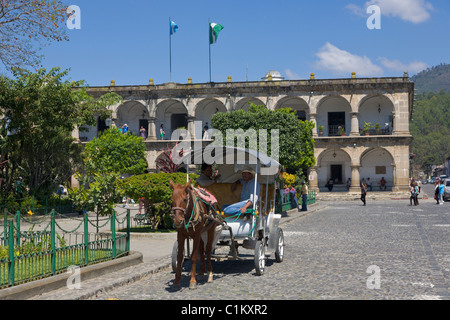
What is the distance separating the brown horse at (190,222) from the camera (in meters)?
6.77

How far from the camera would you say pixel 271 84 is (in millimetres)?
39562

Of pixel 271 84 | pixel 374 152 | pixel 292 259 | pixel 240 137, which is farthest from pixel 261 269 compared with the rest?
pixel 374 152

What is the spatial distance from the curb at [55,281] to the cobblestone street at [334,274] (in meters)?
0.65

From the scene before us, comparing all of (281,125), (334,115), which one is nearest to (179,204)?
(281,125)

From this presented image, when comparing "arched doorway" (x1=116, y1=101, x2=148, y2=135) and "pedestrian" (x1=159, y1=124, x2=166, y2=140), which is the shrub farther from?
"arched doorway" (x1=116, y1=101, x2=148, y2=135)

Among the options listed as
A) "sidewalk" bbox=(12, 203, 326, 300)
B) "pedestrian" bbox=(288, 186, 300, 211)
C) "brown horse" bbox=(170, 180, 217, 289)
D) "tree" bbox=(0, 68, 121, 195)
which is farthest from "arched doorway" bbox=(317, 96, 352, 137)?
"brown horse" bbox=(170, 180, 217, 289)

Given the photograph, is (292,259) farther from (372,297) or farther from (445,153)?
(445,153)

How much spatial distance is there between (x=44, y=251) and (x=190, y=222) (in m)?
2.11

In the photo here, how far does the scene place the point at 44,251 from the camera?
283 inches

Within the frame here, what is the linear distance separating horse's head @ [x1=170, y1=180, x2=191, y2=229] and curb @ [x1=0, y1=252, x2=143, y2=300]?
1875mm

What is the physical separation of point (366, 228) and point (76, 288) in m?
10.8

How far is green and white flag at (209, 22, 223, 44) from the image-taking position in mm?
36969

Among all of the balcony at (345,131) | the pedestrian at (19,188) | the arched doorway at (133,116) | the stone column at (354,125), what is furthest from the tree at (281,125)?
the arched doorway at (133,116)

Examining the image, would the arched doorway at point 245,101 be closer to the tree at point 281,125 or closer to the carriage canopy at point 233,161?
the tree at point 281,125
